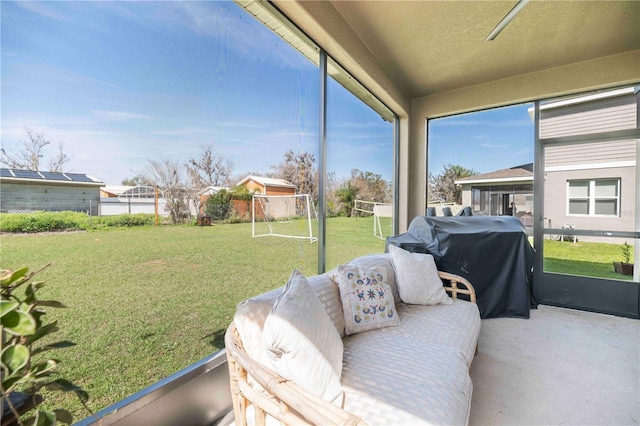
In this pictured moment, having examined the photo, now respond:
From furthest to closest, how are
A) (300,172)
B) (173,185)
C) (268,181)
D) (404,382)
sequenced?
1. (300,172)
2. (268,181)
3. (173,185)
4. (404,382)

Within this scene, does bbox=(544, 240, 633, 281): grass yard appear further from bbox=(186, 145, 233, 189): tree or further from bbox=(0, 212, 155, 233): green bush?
bbox=(0, 212, 155, 233): green bush

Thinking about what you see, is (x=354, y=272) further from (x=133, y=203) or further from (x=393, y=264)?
(x=133, y=203)

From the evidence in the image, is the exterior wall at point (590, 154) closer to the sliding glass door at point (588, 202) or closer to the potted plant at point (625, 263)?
the sliding glass door at point (588, 202)

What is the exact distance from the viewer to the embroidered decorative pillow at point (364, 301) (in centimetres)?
176

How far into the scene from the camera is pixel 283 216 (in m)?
2.33

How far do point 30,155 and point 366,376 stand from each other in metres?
1.65

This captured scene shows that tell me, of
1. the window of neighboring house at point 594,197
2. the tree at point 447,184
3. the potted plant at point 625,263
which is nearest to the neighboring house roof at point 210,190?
the tree at point 447,184

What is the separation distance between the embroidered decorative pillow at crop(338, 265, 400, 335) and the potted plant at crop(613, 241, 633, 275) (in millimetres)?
3218

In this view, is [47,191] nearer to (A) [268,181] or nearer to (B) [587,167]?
(A) [268,181]

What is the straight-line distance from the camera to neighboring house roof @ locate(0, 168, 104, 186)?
3.34ft

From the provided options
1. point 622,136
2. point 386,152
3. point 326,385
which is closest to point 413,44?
point 386,152

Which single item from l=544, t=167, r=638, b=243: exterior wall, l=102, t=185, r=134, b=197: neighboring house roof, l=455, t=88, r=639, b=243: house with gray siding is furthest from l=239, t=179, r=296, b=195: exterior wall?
l=544, t=167, r=638, b=243: exterior wall

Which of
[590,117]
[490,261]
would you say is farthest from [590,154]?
[490,261]

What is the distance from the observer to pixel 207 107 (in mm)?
1652
